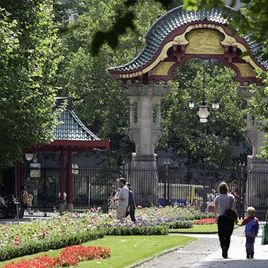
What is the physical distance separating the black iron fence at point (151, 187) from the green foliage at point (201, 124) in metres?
1.77

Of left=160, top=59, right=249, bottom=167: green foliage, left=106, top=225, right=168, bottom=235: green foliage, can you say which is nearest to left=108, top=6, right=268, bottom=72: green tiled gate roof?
left=160, top=59, right=249, bottom=167: green foliage

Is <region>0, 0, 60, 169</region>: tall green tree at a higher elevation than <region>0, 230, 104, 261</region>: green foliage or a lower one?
higher

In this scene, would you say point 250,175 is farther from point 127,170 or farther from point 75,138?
point 75,138

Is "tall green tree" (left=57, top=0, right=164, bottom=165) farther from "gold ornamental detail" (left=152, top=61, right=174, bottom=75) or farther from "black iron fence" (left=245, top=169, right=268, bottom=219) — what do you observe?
"black iron fence" (left=245, top=169, right=268, bottom=219)

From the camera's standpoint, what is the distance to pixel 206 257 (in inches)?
901

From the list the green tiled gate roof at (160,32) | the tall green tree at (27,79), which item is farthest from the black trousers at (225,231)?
the green tiled gate roof at (160,32)

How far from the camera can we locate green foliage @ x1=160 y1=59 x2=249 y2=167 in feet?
197

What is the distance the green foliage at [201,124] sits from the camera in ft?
197

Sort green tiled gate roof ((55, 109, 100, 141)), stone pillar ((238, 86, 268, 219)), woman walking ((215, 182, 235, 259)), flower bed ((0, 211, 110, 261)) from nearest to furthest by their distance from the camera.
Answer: flower bed ((0, 211, 110, 261))
woman walking ((215, 182, 235, 259))
stone pillar ((238, 86, 268, 219))
green tiled gate roof ((55, 109, 100, 141))

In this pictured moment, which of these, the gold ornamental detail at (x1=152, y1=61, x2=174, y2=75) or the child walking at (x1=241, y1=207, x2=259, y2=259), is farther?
the gold ornamental detail at (x1=152, y1=61, x2=174, y2=75)

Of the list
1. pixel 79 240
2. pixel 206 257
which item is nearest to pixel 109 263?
pixel 206 257

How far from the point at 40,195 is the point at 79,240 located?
1109 inches

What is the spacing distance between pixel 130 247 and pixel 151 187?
20.0 meters

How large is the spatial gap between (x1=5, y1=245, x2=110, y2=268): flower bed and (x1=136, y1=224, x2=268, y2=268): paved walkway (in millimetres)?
977
